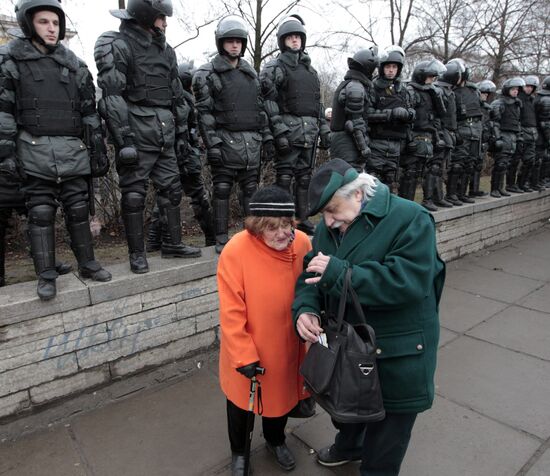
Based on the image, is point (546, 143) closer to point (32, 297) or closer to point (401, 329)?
point (401, 329)

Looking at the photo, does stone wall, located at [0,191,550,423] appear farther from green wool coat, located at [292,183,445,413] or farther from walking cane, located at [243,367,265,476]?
green wool coat, located at [292,183,445,413]

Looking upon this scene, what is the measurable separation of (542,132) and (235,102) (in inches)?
283

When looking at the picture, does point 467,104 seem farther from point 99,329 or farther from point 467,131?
point 99,329

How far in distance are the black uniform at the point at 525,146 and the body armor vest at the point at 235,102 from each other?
20.3ft

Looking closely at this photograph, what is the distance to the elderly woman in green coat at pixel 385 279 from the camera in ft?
5.70

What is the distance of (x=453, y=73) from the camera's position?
6.53 metres

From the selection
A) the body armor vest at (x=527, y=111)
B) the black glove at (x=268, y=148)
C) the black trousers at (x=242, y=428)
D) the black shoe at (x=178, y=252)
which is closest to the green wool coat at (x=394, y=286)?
the black trousers at (x=242, y=428)

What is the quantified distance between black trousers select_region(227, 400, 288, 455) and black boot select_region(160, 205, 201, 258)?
1.67 m

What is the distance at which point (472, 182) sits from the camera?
297 inches

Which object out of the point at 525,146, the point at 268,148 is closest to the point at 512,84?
the point at 525,146

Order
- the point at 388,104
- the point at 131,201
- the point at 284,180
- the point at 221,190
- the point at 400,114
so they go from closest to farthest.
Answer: the point at 131,201, the point at 221,190, the point at 284,180, the point at 400,114, the point at 388,104

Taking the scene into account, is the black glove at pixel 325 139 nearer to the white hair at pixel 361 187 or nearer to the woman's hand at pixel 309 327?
the white hair at pixel 361 187

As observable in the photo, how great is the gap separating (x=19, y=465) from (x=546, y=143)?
9661 millimetres

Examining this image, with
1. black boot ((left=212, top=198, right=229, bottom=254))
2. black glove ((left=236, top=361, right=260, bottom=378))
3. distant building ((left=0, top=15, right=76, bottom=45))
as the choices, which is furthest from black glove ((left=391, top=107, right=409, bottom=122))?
distant building ((left=0, top=15, right=76, bottom=45))
